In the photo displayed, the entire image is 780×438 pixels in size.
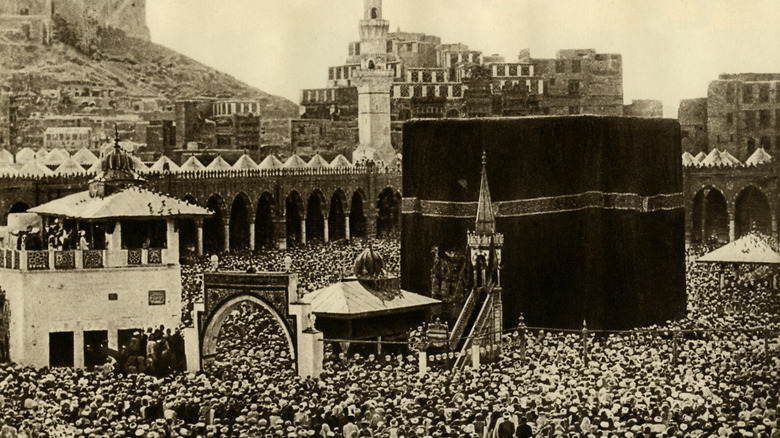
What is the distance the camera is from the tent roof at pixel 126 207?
19.1 metres

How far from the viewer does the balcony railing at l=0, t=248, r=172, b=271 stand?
1834 centimetres

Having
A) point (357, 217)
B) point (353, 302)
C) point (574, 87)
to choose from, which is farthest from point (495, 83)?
point (353, 302)

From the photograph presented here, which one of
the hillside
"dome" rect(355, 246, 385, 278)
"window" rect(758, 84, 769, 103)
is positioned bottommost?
"dome" rect(355, 246, 385, 278)

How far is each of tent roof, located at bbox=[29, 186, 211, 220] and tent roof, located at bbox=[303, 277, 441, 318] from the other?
8.61 feet

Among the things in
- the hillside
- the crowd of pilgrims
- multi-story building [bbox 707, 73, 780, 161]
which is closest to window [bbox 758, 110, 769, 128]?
multi-story building [bbox 707, 73, 780, 161]

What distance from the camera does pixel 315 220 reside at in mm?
42281

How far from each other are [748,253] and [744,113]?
1933cm

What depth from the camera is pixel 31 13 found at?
225ft

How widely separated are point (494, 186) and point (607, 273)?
289cm

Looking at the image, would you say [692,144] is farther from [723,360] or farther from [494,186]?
[723,360]

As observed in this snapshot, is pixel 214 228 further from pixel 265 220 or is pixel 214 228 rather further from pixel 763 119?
pixel 763 119

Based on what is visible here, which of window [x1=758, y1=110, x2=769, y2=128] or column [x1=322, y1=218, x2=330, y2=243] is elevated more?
window [x1=758, y1=110, x2=769, y2=128]

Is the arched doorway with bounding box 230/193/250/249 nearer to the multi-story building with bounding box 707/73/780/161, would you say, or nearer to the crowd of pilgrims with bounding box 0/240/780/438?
the crowd of pilgrims with bounding box 0/240/780/438

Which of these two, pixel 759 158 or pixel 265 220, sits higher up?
pixel 759 158
